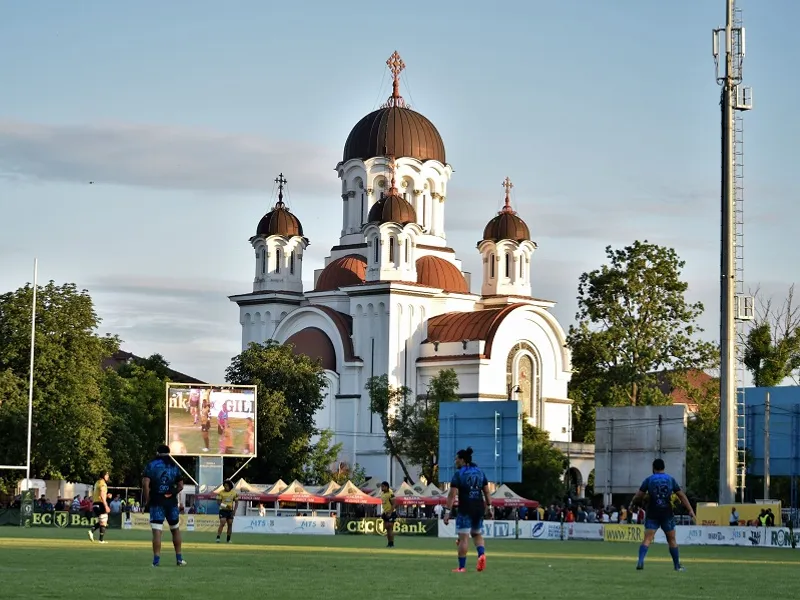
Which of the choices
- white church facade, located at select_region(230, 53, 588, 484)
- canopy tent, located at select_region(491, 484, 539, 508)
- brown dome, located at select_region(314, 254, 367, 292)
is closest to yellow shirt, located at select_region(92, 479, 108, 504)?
canopy tent, located at select_region(491, 484, 539, 508)

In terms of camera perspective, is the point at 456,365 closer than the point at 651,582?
No

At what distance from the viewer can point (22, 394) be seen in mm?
68625

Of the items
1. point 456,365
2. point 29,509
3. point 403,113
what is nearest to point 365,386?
point 456,365

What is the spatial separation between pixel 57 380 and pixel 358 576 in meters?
52.1

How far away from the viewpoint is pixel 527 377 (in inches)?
3644

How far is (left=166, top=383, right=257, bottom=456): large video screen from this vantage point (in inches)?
2371

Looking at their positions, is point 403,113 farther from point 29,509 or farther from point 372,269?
point 29,509

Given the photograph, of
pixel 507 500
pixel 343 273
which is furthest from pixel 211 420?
pixel 343 273

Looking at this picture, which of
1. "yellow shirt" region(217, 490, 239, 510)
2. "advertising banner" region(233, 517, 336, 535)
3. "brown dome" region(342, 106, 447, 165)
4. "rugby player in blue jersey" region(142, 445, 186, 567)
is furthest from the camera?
"brown dome" region(342, 106, 447, 165)

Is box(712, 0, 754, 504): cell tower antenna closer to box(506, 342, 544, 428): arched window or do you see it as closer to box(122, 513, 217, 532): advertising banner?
box(122, 513, 217, 532): advertising banner

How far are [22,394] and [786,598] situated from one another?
5578 cm

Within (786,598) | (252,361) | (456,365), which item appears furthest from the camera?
(456,365)

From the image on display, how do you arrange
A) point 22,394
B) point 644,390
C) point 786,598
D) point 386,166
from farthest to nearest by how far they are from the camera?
point 386,166 → point 644,390 → point 22,394 → point 786,598

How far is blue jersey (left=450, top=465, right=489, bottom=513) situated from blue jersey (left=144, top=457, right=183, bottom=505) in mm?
4031
